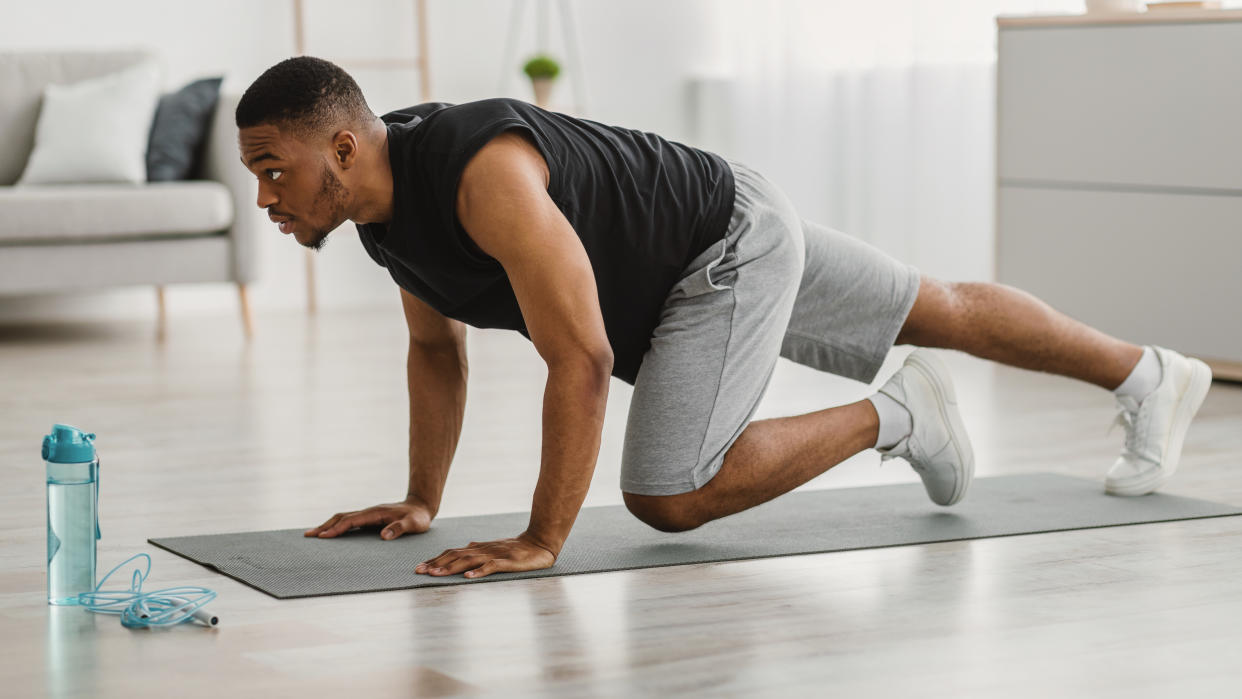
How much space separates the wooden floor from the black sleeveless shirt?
0.35 meters

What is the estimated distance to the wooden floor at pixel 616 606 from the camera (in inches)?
A: 64.7

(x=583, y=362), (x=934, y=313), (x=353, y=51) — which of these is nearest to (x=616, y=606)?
(x=583, y=362)

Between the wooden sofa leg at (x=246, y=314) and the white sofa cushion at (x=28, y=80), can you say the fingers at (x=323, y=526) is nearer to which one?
the wooden sofa leg at (x=246, y=314)

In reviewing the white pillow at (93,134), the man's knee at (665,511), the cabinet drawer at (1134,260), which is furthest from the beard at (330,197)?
the white pillow at (93,134)

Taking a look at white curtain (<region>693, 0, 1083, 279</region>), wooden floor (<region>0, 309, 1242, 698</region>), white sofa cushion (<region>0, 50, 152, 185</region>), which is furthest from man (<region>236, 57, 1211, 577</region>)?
white sofa cushion (<region>0, 50, 152, 185</region>)

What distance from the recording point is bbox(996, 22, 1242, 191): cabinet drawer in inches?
153

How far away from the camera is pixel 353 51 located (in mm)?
6016

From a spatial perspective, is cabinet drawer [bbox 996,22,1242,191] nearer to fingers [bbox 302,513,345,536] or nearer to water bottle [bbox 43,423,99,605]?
fingers [bbox 302,513,345,536]

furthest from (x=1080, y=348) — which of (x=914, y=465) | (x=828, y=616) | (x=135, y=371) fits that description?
(x=135, y=371)

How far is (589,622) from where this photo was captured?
1.86m

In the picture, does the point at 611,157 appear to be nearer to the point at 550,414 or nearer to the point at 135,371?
the point at 550,414

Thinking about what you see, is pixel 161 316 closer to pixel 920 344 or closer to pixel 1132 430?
pixel 920 344

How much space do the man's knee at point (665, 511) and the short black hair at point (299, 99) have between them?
0.63 m

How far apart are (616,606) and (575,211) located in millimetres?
480
